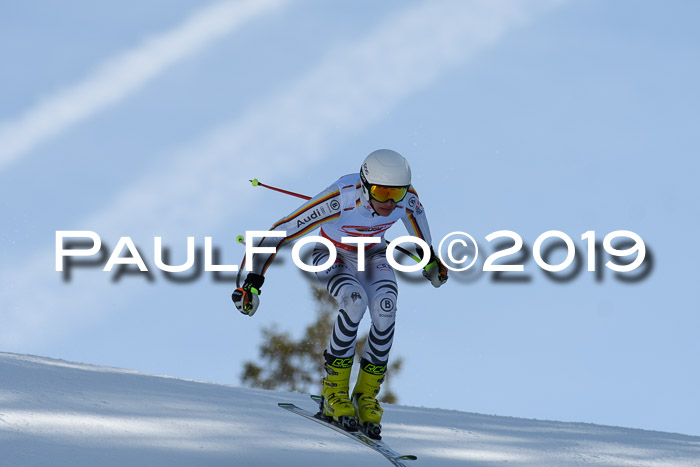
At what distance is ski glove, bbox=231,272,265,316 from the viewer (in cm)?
680

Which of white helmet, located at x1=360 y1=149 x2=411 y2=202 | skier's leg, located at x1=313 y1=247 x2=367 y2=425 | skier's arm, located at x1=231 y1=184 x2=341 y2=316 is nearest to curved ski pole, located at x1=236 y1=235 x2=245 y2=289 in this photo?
skier's arm, located at x1=231 y1=184 x2=341 y2=316

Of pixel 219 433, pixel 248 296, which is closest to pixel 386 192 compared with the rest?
pixel 248 296

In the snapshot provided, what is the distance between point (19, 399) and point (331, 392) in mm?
2155

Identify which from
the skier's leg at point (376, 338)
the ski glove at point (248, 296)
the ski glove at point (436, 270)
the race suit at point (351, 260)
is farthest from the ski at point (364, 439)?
the ski glove at point (436, 270)

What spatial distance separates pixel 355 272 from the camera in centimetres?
696

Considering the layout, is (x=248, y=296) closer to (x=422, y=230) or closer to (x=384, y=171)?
(x=384, y=171)

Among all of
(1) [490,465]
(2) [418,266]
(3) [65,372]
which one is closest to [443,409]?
(2) [418,266]

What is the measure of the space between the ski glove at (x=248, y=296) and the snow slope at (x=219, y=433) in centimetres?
69

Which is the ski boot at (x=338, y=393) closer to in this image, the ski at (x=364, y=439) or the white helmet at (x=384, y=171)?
the ski at (x=364, y=439)

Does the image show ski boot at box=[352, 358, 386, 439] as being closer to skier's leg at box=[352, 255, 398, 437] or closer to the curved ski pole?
skier's leg at box=[352, 255, 398, 437]

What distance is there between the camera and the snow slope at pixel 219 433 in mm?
5082

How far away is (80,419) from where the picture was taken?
552 cm

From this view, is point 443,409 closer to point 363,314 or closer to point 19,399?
point 363,314

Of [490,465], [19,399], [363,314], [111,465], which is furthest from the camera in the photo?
[363,314]
